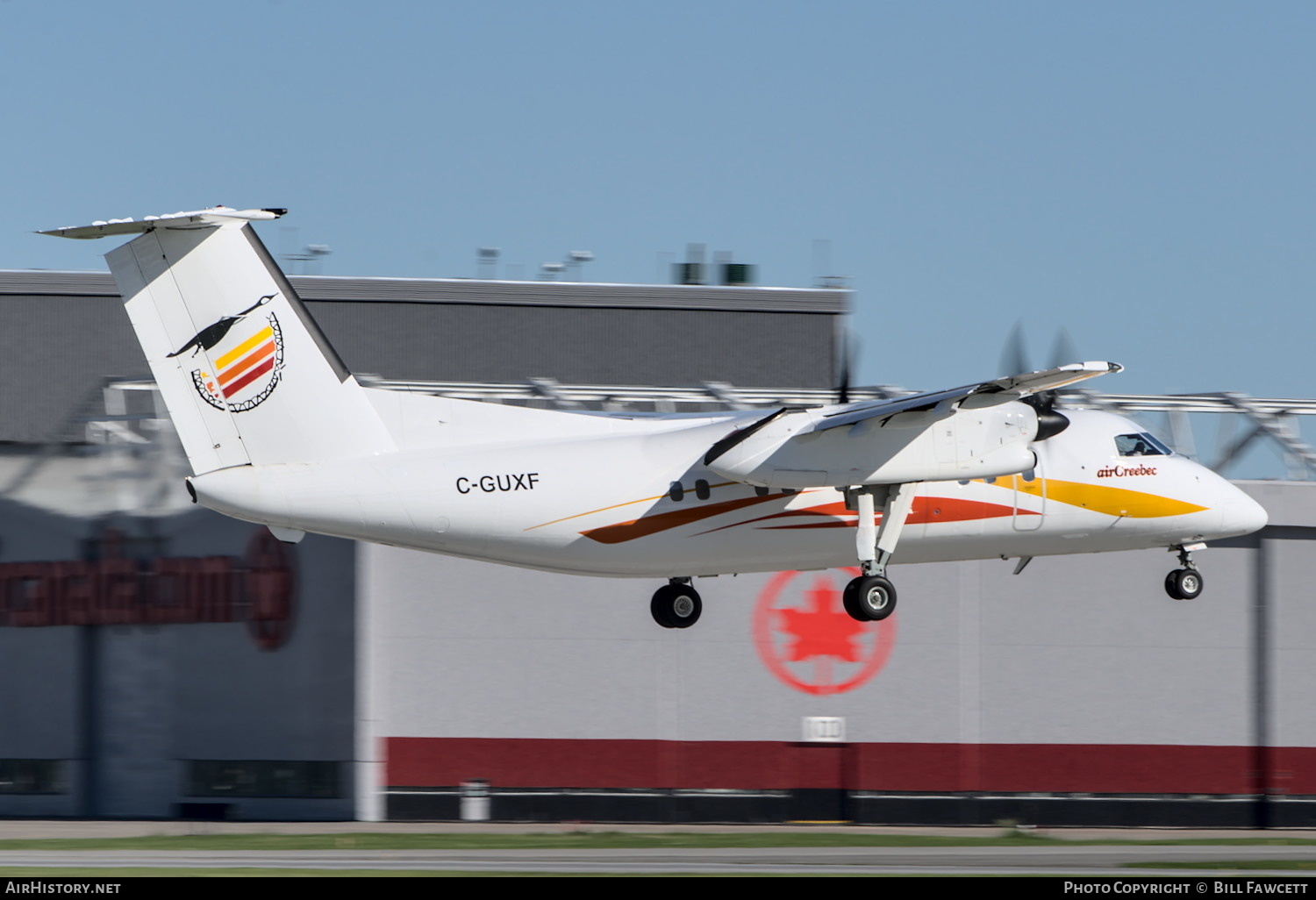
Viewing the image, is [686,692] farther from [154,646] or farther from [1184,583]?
[1184,583]

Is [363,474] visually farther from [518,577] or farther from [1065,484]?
[518,577]

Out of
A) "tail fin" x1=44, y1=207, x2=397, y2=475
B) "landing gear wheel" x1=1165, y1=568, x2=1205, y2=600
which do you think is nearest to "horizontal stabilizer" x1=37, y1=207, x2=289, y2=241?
"tail fin" x1=44, y1=207, x2=397, y2=475

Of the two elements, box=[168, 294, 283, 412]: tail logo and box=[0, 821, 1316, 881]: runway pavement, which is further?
box=[0, 821, 1316, 881]: runway pavement

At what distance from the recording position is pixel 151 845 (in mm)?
25484

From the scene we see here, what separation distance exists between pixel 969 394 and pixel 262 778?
19183mm

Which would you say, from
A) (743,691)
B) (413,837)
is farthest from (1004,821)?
(413,837)

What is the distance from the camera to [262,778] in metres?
30.8

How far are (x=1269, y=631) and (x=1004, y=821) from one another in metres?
6.80

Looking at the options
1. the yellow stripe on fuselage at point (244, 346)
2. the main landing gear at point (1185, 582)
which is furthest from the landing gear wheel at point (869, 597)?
the yellow stripe on fuselage at point (244, 346)

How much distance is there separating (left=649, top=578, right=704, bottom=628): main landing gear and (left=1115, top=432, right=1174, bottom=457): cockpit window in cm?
614

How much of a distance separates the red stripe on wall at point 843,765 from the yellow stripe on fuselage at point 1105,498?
11.8 m

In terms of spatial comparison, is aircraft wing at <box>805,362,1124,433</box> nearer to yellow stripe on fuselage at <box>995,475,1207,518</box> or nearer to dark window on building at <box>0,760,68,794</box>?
yellow stripe on fuselage at <box>995,475,1207,518</box>

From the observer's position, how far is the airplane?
56.1 ft

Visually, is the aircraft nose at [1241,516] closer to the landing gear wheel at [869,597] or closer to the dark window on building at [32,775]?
the landing gear wheel at [869,597]
